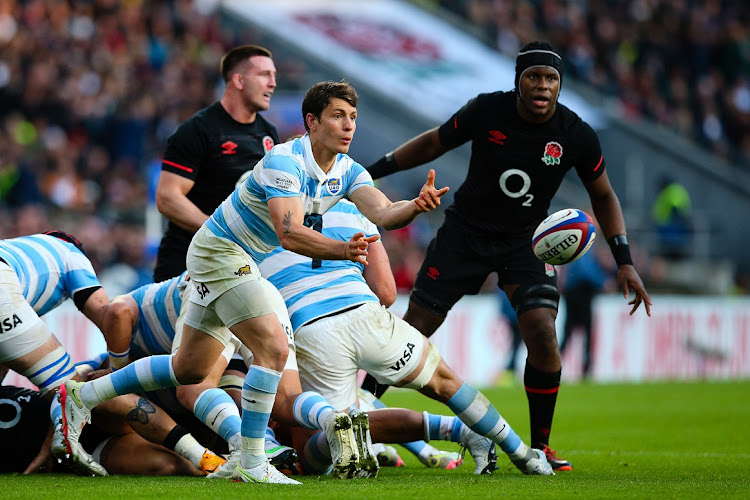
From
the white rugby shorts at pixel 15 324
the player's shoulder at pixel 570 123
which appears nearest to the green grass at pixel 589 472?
the white rugby shorts at pixel 15 324

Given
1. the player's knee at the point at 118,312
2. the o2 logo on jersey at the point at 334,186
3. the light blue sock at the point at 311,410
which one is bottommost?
the light blue sock at the point at 311,410

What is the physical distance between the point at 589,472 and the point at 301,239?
2.67 metres

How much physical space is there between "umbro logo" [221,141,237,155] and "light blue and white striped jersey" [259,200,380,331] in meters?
1.57

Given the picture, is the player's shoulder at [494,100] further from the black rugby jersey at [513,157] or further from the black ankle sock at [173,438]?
the black ankle sock at [173,438]

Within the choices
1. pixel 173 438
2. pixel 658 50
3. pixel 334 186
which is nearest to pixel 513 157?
pixel 334 186

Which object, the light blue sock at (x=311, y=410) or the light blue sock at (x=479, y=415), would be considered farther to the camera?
the light blue sock at (x=479, y=415)

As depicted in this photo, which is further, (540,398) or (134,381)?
(540,398)

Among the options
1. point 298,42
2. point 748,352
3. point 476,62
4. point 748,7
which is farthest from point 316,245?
point 748,7

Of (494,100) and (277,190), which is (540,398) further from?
(277,190)

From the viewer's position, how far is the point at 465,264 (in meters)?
7.87

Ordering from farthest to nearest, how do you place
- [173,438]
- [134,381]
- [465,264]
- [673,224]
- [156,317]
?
1. [673,224]
2. [465,264]
3. [156,317]
4. [173,438]
5. [134,381]

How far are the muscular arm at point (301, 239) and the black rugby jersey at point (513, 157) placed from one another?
210cm

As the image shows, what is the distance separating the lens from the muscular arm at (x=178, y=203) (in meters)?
8.16

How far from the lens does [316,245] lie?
584 centimetres
